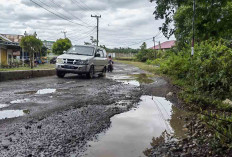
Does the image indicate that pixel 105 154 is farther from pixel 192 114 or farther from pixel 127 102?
pixel 127 102

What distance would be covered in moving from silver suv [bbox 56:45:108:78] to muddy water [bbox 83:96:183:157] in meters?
6.39

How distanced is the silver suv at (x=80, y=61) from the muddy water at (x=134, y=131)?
6389 mm

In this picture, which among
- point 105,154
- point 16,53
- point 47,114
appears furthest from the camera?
point 16,53

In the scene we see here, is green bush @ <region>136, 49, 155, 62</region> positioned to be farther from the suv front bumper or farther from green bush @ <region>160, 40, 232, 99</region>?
green bush @ <region>160, 40, 232, 99</region>

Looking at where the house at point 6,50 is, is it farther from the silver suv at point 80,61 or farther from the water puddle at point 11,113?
the water puddle at point 11,113

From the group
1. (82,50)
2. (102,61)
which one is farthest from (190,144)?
(102,61)

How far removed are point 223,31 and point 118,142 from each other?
3564 millimetres

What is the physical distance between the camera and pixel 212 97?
19.3 feet

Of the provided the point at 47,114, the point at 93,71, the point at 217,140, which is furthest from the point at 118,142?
the point at 93,71

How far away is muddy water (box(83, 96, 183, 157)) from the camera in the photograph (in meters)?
2.95

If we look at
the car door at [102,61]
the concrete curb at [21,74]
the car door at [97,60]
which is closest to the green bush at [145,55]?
the car door at [102,61]

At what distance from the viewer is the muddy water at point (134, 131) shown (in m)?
2.95

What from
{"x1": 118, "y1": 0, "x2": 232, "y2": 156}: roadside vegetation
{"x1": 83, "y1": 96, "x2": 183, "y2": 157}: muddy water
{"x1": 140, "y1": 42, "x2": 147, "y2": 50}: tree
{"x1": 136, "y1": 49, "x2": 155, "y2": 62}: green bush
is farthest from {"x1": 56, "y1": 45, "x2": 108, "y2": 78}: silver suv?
{"x1": 140, "y1": 42, "x2": 147, "y2": 50}: tree

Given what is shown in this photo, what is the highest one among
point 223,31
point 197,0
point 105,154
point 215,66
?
point 197,0
